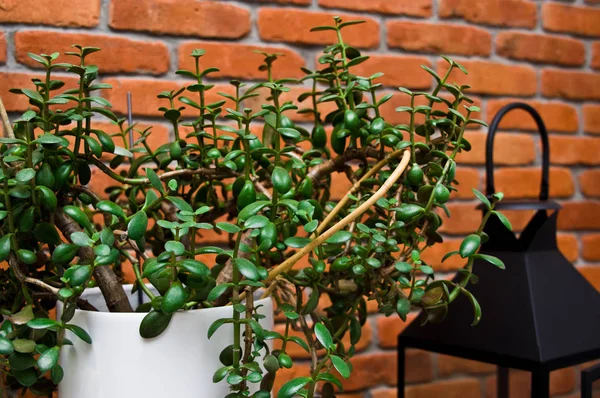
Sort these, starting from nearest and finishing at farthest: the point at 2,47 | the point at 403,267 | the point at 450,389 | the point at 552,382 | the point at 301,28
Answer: the point at 403,267, the point at 552,382, the point at 450,389, the point at 2,47, the point at 301,28

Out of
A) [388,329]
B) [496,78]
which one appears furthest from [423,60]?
[388,329]

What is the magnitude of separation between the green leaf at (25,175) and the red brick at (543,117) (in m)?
1.19

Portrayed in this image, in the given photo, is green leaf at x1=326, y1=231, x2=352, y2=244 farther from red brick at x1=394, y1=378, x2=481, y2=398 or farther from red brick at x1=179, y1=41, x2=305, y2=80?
red brick at x1=179, y1=41, x2=305, y2=80

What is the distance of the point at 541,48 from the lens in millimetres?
1646

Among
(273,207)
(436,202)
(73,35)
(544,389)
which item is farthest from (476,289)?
(73,35)

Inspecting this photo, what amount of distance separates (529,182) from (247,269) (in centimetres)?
120

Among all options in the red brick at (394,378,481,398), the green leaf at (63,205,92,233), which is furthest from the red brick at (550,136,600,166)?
the green leaf at (63,205,92,233)

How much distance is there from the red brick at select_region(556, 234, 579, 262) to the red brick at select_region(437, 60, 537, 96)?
371 mm

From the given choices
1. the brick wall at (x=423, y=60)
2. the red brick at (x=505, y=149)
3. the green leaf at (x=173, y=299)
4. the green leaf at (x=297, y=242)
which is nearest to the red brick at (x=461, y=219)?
the brick wall at (x=423, y=60)

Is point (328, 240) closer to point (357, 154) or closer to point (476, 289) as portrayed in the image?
point (357, 154)

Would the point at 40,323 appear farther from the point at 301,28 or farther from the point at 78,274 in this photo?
the point at 301,28

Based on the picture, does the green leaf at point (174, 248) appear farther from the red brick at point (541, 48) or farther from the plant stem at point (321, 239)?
the red brick at point (541, 48)

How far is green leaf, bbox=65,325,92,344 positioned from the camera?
0.65m

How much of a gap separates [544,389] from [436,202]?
312 mm
